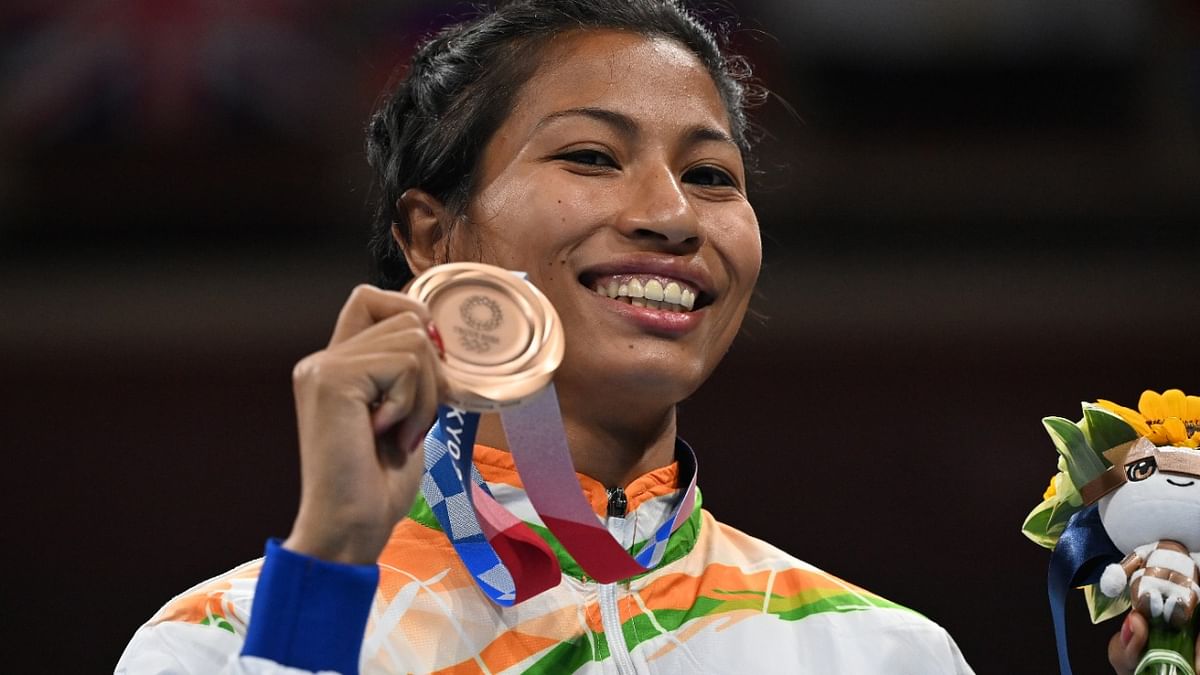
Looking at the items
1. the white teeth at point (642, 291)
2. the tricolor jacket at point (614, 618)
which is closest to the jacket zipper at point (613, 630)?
the tricolor jacket at point (614, 618)

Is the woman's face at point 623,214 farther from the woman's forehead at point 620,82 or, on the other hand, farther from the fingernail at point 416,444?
the fingernail at point 416,444

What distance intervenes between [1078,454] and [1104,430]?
4 cm

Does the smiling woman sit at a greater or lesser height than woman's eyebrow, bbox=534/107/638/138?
lesser

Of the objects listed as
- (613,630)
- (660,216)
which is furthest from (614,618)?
(660,216)

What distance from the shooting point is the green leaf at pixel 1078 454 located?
1.87 meters

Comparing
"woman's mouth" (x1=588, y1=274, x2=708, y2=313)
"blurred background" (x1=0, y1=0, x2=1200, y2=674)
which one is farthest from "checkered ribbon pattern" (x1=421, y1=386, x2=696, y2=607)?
"blurred background" (x1=0, y1=0, x2=1200, y2=674)

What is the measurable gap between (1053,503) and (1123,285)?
2.46 meters

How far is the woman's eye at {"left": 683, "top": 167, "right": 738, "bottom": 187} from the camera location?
216cm

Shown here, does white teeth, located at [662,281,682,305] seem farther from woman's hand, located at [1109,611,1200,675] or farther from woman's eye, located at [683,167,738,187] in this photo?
woman's hand, located at [1109,611,1200,675]

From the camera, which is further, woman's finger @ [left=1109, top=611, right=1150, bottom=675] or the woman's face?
the woman's face

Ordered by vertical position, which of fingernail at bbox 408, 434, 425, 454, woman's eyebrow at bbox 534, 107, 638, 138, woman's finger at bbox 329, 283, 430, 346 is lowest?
fingernail at bbox 408, 434, 425, 454

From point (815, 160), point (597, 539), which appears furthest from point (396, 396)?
point (815, 160)

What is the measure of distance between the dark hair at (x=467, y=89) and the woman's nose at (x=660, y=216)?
25cm

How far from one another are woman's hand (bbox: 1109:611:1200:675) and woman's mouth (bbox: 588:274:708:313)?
65 cm
